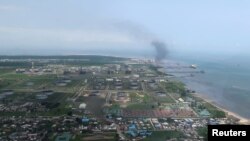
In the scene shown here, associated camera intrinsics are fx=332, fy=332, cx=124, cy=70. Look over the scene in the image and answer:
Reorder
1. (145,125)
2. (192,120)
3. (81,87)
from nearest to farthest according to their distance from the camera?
(145,125) → (192,120) → (81,87)

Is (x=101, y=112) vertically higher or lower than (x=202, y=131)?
higher

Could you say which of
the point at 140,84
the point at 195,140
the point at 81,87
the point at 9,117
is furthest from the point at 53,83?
the point at 195,140

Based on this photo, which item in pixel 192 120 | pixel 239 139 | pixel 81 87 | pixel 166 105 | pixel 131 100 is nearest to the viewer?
pixel 239 139

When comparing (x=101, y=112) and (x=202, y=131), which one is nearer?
(x=202, y=131)

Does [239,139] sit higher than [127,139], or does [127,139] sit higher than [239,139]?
[239,139]

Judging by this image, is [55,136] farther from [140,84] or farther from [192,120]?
[140,84]

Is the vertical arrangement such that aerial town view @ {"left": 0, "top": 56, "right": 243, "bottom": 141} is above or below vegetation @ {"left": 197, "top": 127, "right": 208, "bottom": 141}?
above

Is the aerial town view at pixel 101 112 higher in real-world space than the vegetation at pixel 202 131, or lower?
higher

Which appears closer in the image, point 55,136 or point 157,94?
point 55,136
